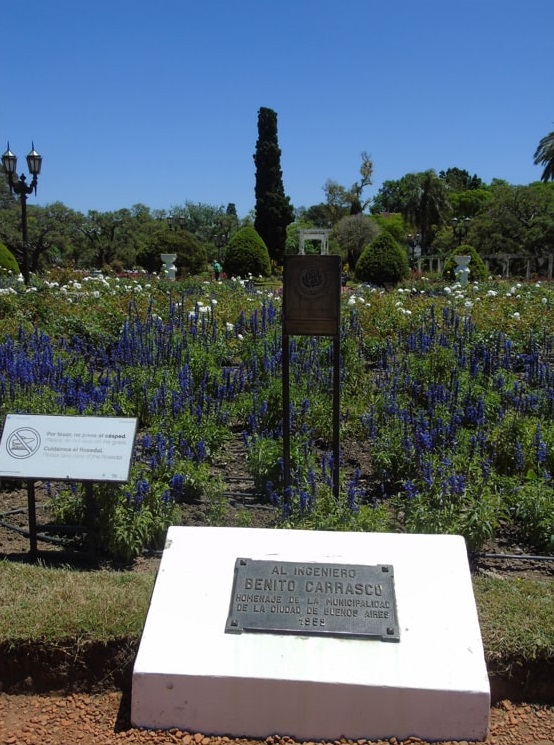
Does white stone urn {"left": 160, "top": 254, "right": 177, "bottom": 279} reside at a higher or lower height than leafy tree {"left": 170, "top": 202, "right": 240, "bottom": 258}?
lower

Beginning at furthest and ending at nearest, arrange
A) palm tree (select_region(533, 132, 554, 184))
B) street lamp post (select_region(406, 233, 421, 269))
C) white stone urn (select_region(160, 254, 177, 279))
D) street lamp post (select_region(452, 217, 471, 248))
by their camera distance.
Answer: street lamp post (select_region(406, 233, 421, 269)) < street lamp post (select_region(452, 217, 471, 248)) < palm tree (select_region(533, 132, 554, 184)) < white stone urn (select_region(160, 254, 177, 279))

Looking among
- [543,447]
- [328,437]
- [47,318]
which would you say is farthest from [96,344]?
[543,447]

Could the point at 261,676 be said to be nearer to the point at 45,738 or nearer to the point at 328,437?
the point at 45,738

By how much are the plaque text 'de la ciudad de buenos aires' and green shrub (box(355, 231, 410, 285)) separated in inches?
809

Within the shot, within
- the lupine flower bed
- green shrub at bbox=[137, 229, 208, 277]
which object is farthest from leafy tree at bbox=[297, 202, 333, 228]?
the lupine flower bed

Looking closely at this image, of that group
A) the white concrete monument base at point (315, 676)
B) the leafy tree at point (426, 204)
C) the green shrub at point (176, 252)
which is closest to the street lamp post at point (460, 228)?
the leafy tree at point (426, 204)

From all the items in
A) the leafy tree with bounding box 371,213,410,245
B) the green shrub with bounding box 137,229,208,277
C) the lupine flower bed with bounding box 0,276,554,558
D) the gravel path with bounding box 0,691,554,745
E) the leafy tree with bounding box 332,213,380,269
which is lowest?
the gravel path with bounding box 0,691,554,745

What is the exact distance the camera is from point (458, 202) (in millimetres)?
72188

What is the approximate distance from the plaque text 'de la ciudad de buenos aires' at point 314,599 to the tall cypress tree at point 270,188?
1541 inches

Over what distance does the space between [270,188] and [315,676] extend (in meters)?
41.0

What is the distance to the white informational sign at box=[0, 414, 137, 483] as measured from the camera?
3.95 m

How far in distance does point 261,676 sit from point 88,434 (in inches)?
67.7

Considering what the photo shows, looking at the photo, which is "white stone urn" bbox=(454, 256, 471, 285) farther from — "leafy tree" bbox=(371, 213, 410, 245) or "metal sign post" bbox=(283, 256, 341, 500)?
"leafy tree" bbox=(371, 213, 410, 245)

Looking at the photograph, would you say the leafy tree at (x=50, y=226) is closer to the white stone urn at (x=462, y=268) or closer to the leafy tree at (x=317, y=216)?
the leafy tree at (x=317, y=216)
